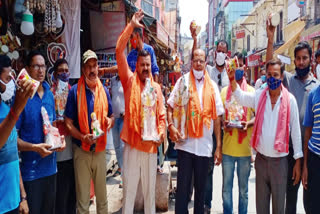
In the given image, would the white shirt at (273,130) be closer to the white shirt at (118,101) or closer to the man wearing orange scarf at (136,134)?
the man wearing orange scarf at (136,134)

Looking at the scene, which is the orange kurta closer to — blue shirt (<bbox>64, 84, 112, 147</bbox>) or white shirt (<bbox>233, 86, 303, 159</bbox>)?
blue shirt (<bbox>64, 84, 112, 147</bbox>)

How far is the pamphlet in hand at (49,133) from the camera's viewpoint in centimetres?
258

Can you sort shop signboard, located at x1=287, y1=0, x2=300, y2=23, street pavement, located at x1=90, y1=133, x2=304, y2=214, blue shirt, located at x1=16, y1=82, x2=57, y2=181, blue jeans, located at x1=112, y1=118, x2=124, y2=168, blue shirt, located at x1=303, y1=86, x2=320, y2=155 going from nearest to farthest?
blue shirt, located at x1=16, y1=82, x2=57, y2=181, blue shirt, located at x1=303, y1=86, x2=320, y2=155, street pavement, located at x1=90, y1=133, x2=304, y2=214, blue jeans, located at x1=112, y1=118, x2=124, y2=168, shop signboard, located at x1=287, y1=0, x2=300, y2=23

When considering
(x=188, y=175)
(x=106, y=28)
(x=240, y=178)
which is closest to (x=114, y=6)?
(x=106, y=28)

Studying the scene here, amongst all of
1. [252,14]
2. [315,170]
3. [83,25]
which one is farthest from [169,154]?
[252,14]

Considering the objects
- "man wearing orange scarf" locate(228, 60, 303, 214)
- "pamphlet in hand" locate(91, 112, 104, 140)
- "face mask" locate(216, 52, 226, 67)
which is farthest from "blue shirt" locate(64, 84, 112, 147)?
"face mask" locate(216, 52, 226, 67)

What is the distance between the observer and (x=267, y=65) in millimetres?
3314

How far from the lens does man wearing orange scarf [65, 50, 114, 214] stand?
3.12 m

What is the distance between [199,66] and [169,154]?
2.52m

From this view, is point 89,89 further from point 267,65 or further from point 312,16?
point 312,16

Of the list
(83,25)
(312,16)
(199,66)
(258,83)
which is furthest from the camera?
(312,16)

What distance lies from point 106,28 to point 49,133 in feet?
14.9

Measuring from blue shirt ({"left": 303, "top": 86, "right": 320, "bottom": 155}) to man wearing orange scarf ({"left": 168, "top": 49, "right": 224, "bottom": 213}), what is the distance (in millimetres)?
964

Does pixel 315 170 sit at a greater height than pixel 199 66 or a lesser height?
lesser
